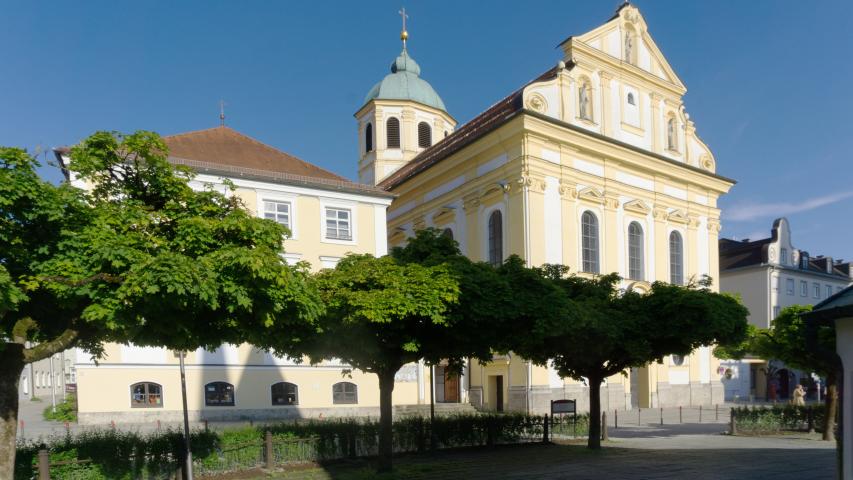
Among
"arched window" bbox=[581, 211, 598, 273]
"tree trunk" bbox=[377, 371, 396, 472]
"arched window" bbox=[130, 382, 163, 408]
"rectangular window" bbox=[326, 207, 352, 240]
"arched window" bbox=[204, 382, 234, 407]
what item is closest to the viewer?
"tree trunk" bbox=[377, 371, 396, 472]

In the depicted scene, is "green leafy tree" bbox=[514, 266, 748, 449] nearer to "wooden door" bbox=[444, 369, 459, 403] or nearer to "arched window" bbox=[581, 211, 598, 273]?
"arched window" bbox=[581, 211, 598, 273]

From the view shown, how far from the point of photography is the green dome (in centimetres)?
5041

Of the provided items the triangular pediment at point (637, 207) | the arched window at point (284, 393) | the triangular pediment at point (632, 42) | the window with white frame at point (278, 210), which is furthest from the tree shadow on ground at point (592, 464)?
the triangular pediment at point (632, 42)

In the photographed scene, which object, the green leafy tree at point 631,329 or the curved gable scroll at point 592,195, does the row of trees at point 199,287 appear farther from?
the curved gable scroll at point 592,195

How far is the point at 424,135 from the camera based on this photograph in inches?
2015

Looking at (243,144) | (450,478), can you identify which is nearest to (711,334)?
(450,478)

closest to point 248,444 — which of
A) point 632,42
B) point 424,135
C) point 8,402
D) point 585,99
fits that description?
point 8,402

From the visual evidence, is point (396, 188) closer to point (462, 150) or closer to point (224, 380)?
point (462, 150)

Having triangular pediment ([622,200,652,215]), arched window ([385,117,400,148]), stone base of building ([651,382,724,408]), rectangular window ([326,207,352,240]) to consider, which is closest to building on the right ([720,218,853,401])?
stone base of building ([651,382,724,408])

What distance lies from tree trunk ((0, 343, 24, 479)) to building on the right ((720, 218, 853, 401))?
1885 inches

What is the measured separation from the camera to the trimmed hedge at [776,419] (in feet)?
78.9

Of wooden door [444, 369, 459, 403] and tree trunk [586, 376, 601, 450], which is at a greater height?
tree trunk [586, 376, 601, 450]

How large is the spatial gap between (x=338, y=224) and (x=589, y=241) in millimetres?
13425

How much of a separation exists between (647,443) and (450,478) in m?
9.54
